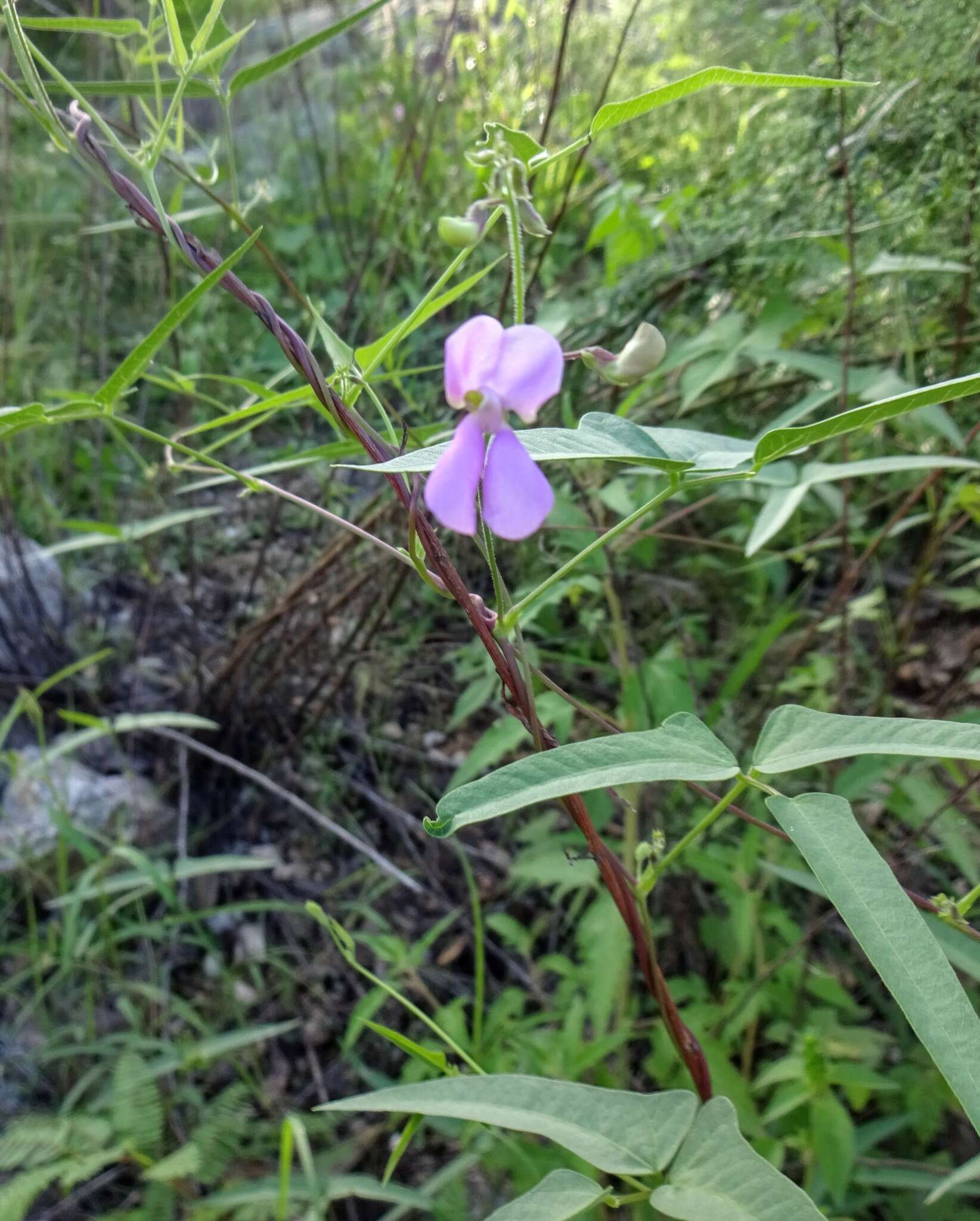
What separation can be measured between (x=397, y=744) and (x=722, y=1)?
4.95 ft

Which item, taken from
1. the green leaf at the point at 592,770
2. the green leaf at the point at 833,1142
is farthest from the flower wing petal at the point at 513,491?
the green leaf at the point at 833,1142

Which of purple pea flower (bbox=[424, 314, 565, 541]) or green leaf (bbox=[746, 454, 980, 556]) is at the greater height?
purple pea flower (bbox=[424, 314, 565, 541])

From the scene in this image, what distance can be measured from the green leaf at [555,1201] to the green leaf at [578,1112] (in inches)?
0.7

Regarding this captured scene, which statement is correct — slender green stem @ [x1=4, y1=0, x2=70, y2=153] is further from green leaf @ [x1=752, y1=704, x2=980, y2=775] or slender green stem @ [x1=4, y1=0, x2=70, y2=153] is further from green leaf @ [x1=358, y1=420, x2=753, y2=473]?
green leaf @ [x1=752, y1=704, x2=980, y2=775]

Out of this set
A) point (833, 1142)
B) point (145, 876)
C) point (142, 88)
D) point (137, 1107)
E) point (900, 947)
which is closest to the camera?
point (900, 947)

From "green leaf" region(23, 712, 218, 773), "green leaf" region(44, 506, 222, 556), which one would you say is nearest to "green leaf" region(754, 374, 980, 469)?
"green leaf" region(44, 506, 222, 556)

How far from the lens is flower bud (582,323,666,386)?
54 cm

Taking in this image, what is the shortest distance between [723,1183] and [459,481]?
1.49 feet

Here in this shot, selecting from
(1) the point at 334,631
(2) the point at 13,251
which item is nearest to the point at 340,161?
(2) the point at 13,251

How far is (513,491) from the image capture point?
0.46m

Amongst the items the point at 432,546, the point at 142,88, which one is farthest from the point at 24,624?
the point at 432,546

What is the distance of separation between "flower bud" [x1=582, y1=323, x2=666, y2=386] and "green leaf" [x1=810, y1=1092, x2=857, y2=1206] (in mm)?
843

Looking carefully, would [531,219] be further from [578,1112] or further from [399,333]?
[578,1112]

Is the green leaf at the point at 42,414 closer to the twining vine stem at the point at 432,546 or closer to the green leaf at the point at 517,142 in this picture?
the twining vine stem at the point at 432,546
